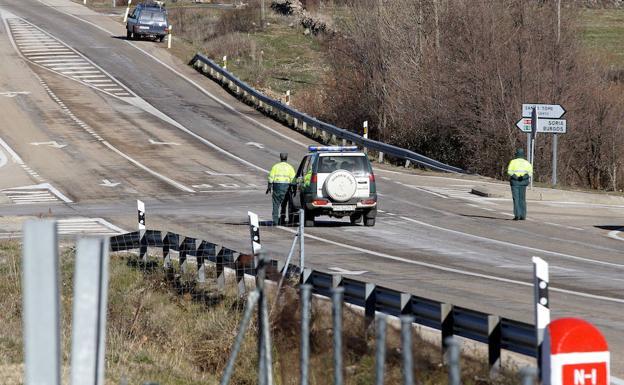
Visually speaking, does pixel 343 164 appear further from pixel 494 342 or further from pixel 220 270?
pixel 494 342

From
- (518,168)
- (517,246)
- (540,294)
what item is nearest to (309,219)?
(517,246)

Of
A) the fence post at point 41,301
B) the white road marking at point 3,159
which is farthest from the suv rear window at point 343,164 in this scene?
the fence post at point 41,301

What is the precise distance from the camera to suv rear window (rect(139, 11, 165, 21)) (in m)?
61.2

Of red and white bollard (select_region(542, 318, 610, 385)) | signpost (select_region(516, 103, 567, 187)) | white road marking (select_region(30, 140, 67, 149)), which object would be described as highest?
signpost (select_region(516, 103, 567, 187))

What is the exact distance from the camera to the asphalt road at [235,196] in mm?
17891

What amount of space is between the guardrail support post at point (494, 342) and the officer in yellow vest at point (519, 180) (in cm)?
1678

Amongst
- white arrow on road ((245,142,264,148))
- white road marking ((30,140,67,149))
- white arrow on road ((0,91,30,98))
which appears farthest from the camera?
white arrow on road ((0,91,30,98))

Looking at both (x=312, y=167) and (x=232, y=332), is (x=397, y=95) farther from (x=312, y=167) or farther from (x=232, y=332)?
(x=232, y=332)

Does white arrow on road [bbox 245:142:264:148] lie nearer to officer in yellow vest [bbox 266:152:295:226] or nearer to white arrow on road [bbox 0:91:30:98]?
white arrow on road [bbox 0:91:30:98]

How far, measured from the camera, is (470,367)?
9.62 m

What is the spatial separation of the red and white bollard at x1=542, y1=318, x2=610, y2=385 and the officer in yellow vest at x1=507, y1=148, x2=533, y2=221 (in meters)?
19.3

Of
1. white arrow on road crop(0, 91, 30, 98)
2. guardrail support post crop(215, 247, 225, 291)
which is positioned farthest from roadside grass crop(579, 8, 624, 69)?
guardrail support post crop(215, 247, 225, 291)

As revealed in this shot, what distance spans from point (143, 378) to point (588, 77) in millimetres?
33264

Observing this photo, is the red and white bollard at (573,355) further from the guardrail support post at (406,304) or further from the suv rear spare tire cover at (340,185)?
the suv rear spare tire cover at (340,185)
